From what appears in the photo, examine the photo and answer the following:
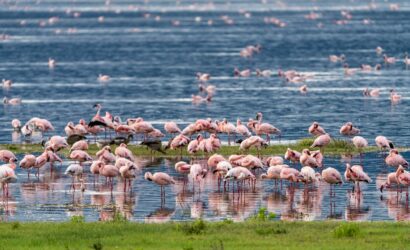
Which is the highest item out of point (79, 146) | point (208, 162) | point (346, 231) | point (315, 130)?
point (315, 130)

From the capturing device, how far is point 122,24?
128 meters

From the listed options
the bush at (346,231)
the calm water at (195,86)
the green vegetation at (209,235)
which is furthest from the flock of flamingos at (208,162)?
the bush at (346,231)

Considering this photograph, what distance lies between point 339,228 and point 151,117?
26.0m

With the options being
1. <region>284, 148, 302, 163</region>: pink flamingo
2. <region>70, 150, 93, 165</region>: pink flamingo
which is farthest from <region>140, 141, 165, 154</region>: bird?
<region>284, 148, 302, 163</region>: pink flamingo

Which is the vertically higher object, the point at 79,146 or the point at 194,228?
the point at 79,146

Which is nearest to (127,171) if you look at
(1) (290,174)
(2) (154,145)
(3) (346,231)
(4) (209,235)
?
(1) (290,174)

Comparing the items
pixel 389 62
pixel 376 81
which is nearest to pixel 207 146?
pixel 376 81

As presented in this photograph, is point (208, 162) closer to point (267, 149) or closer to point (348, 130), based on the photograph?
point (267, 149)

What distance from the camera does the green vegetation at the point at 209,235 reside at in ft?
66.5

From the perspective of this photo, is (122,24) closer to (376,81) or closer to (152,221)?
(376,81)

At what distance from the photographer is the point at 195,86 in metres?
61.2

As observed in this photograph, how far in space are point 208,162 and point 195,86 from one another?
3015 centimetres

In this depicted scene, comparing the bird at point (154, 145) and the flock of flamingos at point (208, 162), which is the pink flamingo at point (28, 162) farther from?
the bird at point (154, 145)

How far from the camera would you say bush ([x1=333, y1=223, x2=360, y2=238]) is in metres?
20.8
